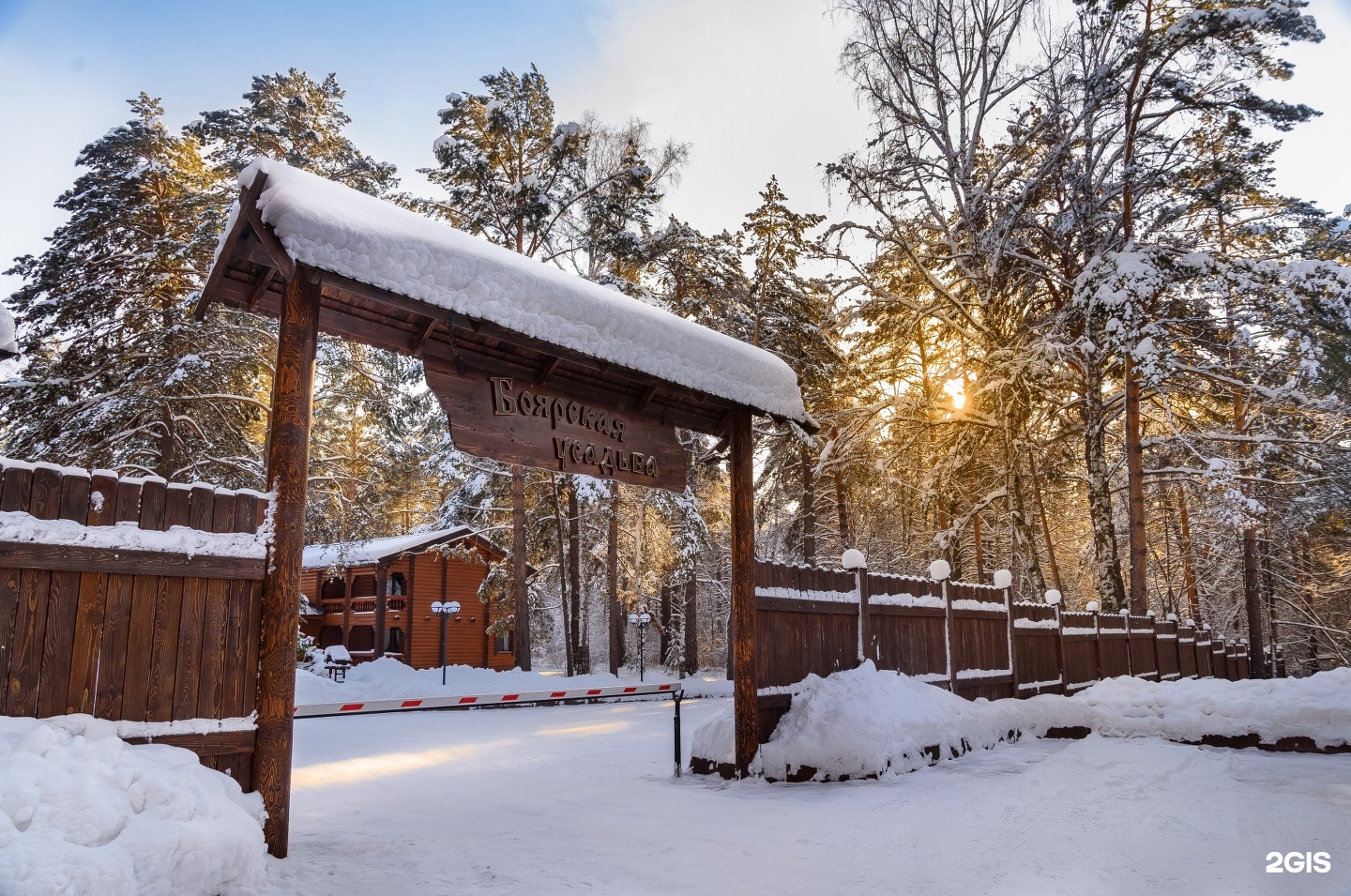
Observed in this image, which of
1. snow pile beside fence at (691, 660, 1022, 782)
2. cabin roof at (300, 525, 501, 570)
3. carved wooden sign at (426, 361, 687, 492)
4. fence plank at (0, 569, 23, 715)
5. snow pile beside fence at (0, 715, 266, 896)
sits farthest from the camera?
cabin roof at (300, 525, 501, 570)

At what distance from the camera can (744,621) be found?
8234 millimetres

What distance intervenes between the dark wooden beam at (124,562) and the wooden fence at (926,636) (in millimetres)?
4946

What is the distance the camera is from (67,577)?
163 inches

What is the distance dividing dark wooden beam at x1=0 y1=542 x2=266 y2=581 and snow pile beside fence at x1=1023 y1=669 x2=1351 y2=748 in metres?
9.98

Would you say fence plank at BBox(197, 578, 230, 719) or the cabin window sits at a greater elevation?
fence plank at BBox(197, 578, 230, 719)

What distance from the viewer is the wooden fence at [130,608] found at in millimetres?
3973

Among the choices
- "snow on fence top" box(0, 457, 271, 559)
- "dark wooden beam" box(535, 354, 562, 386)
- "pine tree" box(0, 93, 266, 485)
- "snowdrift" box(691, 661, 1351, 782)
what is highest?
"pine tree" box(0, 93, 266, 485)

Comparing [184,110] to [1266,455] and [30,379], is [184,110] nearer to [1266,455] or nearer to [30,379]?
[30,379]

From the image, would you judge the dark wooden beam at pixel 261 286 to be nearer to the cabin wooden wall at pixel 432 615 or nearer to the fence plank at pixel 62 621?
the fence plank at pixel 62 621

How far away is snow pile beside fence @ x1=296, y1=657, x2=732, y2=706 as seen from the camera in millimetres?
18219

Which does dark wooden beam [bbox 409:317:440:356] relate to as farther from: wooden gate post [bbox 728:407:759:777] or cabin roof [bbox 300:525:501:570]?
cabin roof [bbox 300:525:501:570]

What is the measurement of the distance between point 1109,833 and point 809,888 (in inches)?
94.4

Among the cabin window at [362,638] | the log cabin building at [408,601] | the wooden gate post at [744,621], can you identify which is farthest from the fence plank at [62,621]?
the cabin window at [362,638]

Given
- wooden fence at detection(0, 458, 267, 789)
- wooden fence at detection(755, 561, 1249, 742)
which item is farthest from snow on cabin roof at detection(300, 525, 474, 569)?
wooden fence at detection(0, 458, 267, 789)
